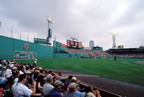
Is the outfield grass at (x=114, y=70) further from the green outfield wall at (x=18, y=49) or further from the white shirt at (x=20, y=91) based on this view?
the green outfield wall at (x=18, y=49)

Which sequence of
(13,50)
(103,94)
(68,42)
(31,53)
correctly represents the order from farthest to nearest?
(68,42), (31,53), (13,50), (103,94)

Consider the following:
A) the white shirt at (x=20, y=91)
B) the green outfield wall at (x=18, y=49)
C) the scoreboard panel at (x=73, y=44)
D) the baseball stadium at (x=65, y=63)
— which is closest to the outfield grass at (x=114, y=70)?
the baseball stadium at (x=65, y=63)

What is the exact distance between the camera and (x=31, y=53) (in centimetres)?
3800

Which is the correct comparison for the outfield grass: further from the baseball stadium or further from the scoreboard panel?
the scoreboard panel

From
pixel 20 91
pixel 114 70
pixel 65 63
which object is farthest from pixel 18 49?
pixel 20 91

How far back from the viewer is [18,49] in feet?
106

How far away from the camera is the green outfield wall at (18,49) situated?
89.2ft

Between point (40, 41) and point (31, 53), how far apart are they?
744 inches

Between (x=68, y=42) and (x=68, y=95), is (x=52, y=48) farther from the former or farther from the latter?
(x=68, y=95)

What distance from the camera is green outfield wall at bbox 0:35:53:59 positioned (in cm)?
2720

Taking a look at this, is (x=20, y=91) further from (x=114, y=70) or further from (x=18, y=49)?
(x=18, y=49)

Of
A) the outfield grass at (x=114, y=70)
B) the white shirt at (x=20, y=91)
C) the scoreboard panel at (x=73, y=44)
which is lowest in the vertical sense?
the outfield grass at (x=114, y=70)

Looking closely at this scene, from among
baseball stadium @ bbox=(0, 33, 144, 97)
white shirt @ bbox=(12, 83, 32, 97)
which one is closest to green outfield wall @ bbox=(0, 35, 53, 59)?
baseball stadium @ bbox=(0, 33, 144, 97)

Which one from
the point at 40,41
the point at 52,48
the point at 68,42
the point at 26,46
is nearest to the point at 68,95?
the point at 26,46
